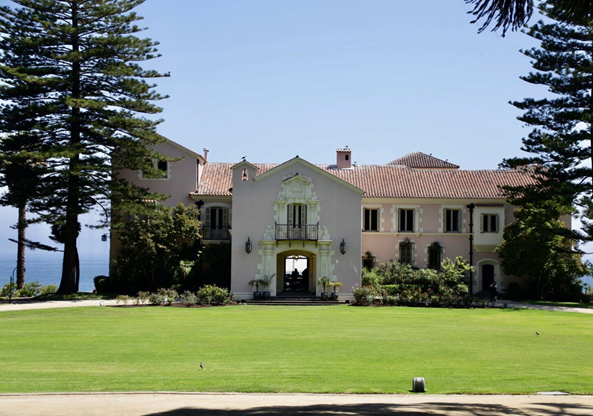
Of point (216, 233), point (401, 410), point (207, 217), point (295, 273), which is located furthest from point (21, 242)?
point (401, 410)

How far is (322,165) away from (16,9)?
1921cm

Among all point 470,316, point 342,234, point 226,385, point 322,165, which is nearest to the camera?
point 226,385

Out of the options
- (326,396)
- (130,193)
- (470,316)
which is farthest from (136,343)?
(130,193)

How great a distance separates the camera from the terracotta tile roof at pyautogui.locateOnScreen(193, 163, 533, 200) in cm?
4059

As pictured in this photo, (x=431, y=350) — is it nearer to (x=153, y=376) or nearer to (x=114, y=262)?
(x=153, y=376)

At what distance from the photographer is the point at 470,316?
27.2 metres

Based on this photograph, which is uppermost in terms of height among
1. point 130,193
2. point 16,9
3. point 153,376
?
point 16,9

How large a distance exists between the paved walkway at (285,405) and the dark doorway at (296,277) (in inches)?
1061

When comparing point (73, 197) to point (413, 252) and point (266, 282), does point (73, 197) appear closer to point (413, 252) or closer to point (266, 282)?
point (266, 282)

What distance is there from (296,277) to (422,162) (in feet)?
47.2

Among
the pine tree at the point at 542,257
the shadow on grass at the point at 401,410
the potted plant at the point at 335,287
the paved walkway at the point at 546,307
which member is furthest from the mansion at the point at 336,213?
the shadow on grass at the point at 401,410

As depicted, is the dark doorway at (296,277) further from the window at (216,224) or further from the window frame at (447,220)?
the window frame at (447,220)

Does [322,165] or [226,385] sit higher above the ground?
[322,165]

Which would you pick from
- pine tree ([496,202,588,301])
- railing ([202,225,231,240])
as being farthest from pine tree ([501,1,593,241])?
railing ([202,225,231,240])
